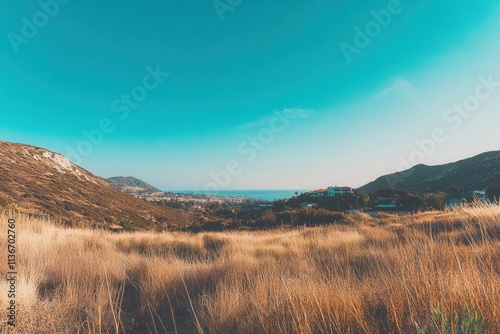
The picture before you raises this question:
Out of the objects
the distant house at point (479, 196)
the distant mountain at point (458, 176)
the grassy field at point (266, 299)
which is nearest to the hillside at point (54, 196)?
the grassy field at point (266, 299)

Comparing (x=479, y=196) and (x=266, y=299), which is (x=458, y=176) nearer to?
(x=479, y=196)

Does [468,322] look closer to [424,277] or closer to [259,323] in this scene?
[424,277]

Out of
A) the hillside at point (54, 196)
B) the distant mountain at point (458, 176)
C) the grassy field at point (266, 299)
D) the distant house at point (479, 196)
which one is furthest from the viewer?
the distant mountain at point (458, 176)

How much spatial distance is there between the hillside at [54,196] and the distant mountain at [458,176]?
54.6 m

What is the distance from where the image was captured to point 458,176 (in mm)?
65188

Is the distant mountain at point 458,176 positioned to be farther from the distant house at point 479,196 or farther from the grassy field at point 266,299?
the grassy field at point 266,299

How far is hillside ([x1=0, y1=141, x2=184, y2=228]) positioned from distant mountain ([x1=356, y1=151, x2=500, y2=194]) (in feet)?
179

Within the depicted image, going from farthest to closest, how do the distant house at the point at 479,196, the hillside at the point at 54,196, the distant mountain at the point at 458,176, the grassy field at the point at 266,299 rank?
the distant mountain at the point at 458,176
the hillside at the point at 54,196
the distant house at the point at 479,196
the grassy field at the point at 266,299

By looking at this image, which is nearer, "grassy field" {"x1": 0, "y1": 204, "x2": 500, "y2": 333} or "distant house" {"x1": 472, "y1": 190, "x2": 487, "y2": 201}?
"grassy field" {"x1": 0, "y1": 204, "x2": 500, "y2": 333}

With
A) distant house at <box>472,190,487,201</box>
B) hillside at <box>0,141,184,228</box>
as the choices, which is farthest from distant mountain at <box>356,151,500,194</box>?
hillside at <box>0,141,184,228</box>

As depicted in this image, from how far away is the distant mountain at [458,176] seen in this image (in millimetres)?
53500

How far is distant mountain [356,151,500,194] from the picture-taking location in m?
53.5

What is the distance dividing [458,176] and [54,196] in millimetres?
87911

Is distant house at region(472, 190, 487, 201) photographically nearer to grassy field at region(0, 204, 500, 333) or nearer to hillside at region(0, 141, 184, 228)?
grassy field at region(0, 204, 500, 333)
